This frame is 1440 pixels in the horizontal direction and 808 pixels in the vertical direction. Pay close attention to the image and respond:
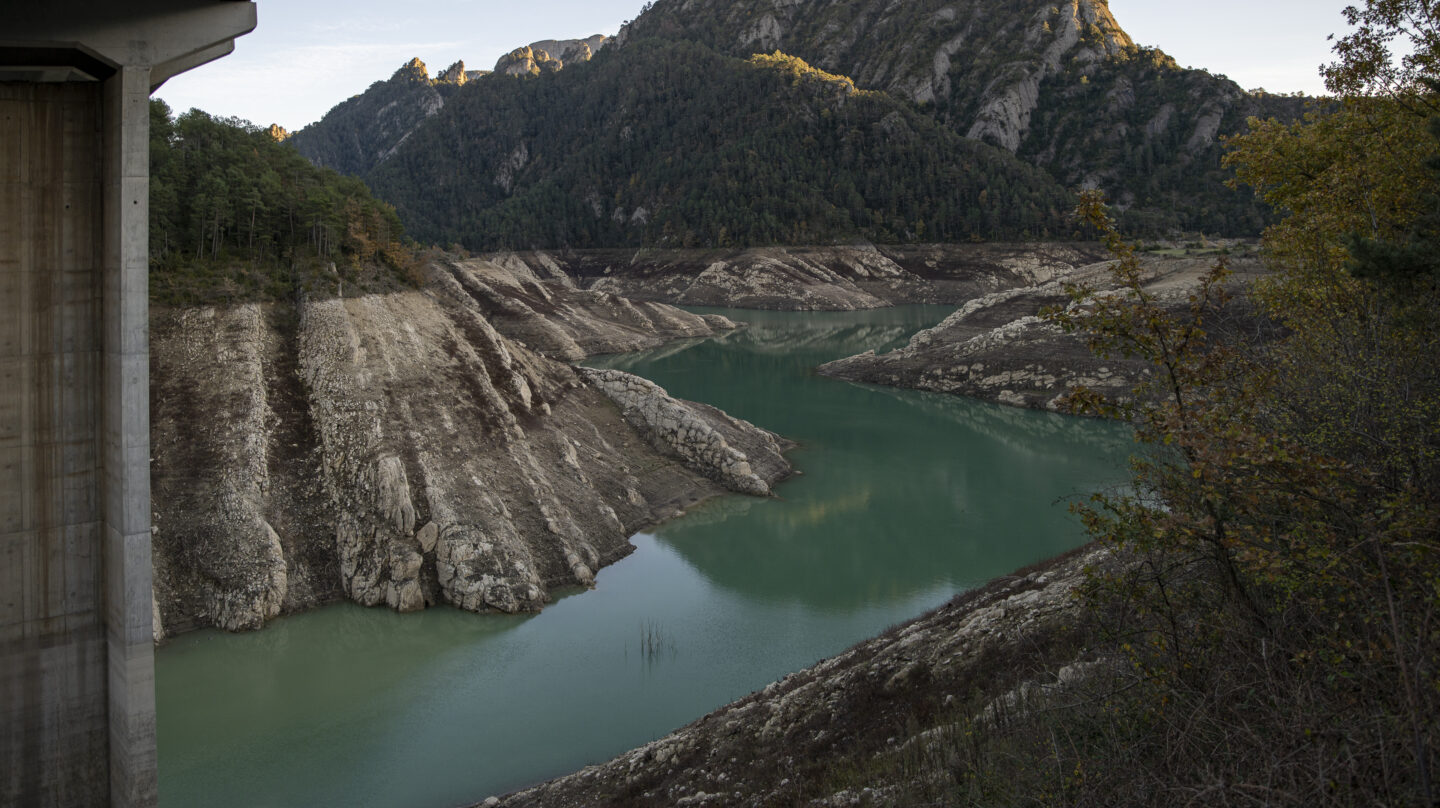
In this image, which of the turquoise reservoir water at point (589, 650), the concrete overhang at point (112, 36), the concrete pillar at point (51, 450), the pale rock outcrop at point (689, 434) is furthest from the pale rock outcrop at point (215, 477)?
the pale rock outcrop at point (689, 434)

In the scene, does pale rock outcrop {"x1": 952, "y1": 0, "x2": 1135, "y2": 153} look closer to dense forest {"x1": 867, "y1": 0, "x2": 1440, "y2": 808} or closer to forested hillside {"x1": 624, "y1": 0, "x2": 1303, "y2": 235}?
forested hillside {"x1": 624, "y1": 0, "x2": 1303, "y2": 235}

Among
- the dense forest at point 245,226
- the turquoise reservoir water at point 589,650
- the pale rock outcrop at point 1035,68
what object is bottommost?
the turquoise reservoir water at point 589,650

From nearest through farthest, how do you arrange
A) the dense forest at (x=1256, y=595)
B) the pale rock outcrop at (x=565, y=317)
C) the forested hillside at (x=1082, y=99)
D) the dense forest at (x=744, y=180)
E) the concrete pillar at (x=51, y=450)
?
the dense forest at (x=1256, y=595), the concrete pillar at (x=51, y=450), the pale rock outcrop at (x=565, y=317), the dense forest at (x=744, y=180), the forested hillside at (x=1082, y=99)

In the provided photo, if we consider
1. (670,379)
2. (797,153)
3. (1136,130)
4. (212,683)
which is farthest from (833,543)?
(1136,130)

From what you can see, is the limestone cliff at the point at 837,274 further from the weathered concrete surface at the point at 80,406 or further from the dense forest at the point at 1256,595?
the dense forest at the point at 1256,595

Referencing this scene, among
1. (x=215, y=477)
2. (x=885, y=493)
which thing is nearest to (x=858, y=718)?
(x=215, y=477)

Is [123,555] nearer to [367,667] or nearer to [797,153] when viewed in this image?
[367,667]

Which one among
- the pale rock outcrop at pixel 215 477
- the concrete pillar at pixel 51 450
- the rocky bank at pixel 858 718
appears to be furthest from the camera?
the pale rock outcrop at pixel 215 477

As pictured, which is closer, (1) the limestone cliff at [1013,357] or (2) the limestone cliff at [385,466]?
(2) the limestone cliff at [385,466]
